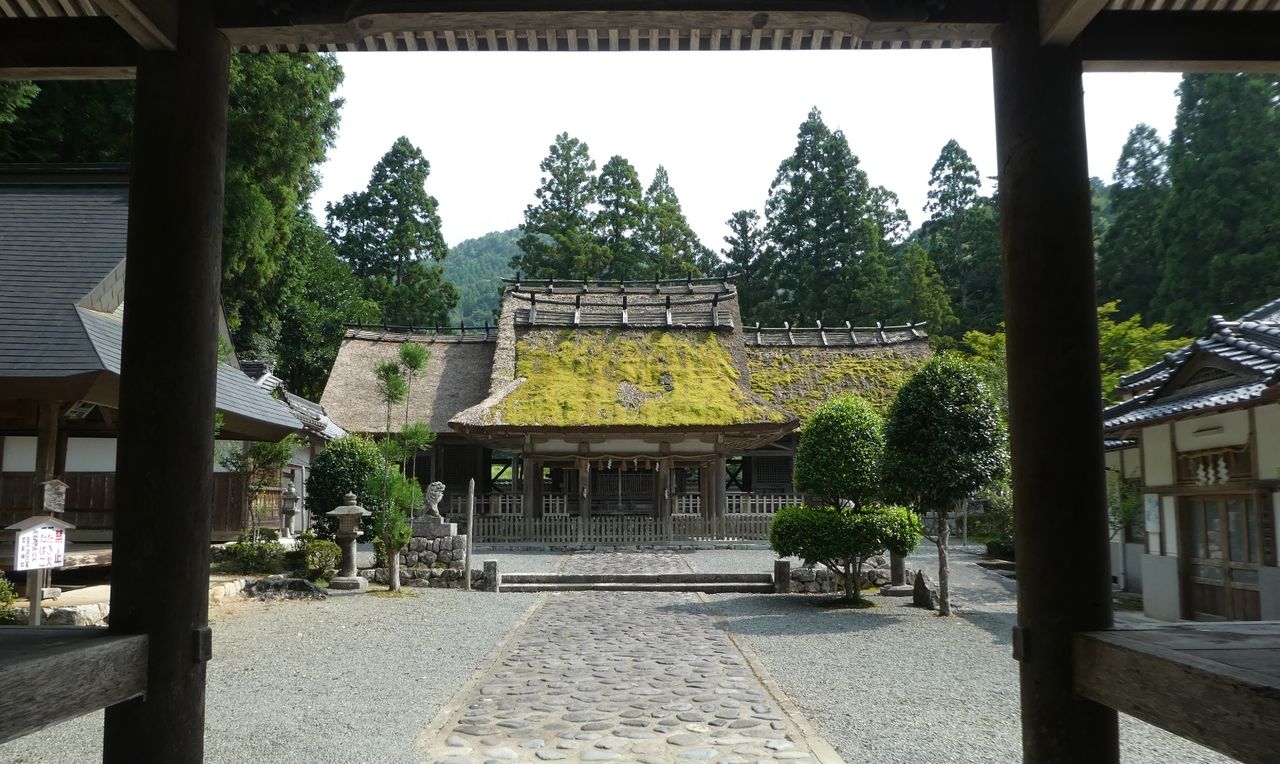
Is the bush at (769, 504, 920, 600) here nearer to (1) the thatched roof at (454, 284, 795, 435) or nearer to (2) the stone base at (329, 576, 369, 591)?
(2) the stone base at (329, 576, 369, 591)

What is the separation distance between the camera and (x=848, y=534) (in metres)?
12.8

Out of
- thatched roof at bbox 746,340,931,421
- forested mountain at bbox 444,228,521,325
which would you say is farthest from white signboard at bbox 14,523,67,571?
forested mountain at bbox 444,228,521,325

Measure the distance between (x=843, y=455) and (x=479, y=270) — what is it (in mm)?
→ 70327

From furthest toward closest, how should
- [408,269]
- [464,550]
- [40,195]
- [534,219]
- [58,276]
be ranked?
[534,219]
[408,269]
[464,550]
[40,195]
[58,276]

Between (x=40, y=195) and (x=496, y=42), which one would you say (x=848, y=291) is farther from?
(x=496, y=42)

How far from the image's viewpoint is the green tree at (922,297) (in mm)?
37781

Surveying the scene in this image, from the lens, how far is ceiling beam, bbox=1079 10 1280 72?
3723 millimetres

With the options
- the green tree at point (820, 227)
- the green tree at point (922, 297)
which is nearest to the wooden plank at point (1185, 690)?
the green tree at point (922, 297)

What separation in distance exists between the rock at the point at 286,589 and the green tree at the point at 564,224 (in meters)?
29.1

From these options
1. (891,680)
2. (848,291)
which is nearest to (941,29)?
(891,680)

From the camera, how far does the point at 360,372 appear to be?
27.2 m

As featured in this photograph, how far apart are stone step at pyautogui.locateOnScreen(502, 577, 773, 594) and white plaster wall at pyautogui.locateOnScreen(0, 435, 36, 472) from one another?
26.9ft

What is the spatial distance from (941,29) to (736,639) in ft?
26.5

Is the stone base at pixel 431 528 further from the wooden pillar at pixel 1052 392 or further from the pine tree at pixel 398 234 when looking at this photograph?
the pine tree at pixel 398 234
